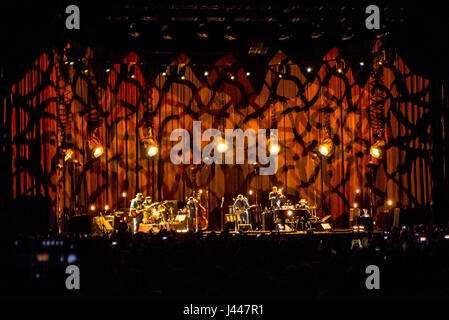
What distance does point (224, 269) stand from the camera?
16.9 ft

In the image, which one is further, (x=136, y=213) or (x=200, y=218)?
(x=200, y=218)

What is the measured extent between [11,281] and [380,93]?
492 inches

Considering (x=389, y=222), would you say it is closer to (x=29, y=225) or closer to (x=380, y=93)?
(x=380, y=93)

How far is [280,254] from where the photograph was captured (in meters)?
6.12

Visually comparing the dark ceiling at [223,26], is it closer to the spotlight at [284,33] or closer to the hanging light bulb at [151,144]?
the spotlight at [284,33]

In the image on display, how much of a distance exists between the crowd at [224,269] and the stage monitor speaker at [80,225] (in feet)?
16.8

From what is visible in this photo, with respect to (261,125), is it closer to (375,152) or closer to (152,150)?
(152,150)

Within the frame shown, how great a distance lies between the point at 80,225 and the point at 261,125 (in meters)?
7.52

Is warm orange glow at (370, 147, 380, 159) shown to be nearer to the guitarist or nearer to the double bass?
the double bass

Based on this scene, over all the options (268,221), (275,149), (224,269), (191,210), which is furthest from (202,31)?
(224,269)

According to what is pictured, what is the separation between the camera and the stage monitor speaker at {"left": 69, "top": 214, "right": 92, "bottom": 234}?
11.8 m

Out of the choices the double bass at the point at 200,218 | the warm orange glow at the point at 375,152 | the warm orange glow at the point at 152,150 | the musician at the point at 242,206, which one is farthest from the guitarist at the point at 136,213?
the warm orange glow at the point at 375,152

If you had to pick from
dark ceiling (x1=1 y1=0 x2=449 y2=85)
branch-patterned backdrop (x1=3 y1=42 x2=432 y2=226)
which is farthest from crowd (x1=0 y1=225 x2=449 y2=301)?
branch-patterned backdrop (x1=3 y1=42 x2=432 y2=226)

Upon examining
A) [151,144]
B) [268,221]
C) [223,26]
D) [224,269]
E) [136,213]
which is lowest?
[224,269]
